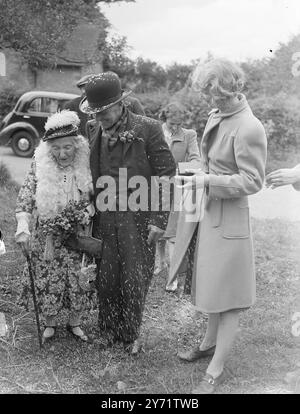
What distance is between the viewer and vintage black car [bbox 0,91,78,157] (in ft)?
45.6

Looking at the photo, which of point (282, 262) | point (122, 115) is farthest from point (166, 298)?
point (122, 115)

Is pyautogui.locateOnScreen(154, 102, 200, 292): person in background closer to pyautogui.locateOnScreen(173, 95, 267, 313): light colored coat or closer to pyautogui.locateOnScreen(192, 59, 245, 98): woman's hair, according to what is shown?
pyautogui.locateOnScreen(173, 95, 267, 313): light colored coat

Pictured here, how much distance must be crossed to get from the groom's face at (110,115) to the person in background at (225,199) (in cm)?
58

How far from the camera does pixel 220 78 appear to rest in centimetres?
310

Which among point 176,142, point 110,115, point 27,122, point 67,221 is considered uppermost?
point 27,122

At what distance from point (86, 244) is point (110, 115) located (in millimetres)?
847

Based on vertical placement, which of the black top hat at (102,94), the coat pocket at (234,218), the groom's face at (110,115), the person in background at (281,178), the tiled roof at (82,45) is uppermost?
the tiled roof at (82,45)

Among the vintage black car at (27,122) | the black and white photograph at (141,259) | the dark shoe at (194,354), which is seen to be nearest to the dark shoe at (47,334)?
the black and white photograph at (141,259)

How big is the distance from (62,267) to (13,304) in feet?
3.57

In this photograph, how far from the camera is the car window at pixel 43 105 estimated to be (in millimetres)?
13914

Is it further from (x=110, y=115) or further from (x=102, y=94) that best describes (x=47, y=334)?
(x=102, y=94)

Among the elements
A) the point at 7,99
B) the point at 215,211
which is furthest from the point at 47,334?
the point at 7,99

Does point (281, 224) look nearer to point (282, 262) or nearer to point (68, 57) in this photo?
point (282, 262)
